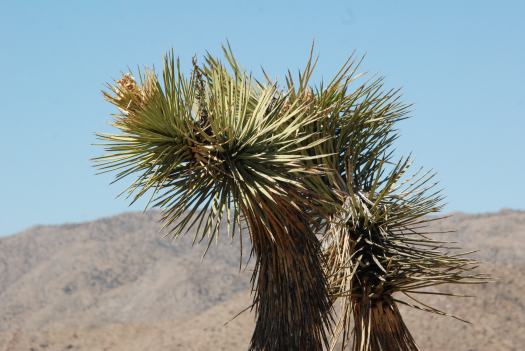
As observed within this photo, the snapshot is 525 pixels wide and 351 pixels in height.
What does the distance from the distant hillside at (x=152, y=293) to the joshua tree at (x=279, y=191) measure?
1896 centimetres

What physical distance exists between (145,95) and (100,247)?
65234 mm

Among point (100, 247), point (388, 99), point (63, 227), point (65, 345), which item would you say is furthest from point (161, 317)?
point (388, 99)

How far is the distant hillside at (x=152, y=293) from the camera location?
32.3m

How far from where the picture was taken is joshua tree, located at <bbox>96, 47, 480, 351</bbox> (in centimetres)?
727

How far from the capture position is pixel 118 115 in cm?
762

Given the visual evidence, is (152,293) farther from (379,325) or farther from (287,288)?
(287,288)

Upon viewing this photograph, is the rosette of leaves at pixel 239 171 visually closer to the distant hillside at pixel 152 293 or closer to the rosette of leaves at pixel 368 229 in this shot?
the rosette of leaves at pixel 368 229

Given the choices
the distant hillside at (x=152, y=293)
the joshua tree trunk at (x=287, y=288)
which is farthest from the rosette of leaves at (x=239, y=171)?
the distant hillside at (x=152, y=293)

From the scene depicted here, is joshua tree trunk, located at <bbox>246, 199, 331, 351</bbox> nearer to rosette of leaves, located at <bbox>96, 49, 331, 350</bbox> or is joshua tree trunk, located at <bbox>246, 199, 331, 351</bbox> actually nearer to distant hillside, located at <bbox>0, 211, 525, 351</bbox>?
rosette of leaves, located at <bbox>96, 49, 331, 350</bbox>

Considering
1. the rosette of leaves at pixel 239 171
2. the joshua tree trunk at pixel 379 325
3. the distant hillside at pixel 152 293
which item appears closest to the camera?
the rosette of leaves at pixel 239 171

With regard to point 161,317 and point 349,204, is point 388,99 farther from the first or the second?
point 161,317

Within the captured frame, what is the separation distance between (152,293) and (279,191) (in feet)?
178

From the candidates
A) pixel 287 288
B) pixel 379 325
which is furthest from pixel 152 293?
pixel 287 288

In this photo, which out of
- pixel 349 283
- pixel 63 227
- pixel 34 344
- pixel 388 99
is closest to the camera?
pixel 349 283
